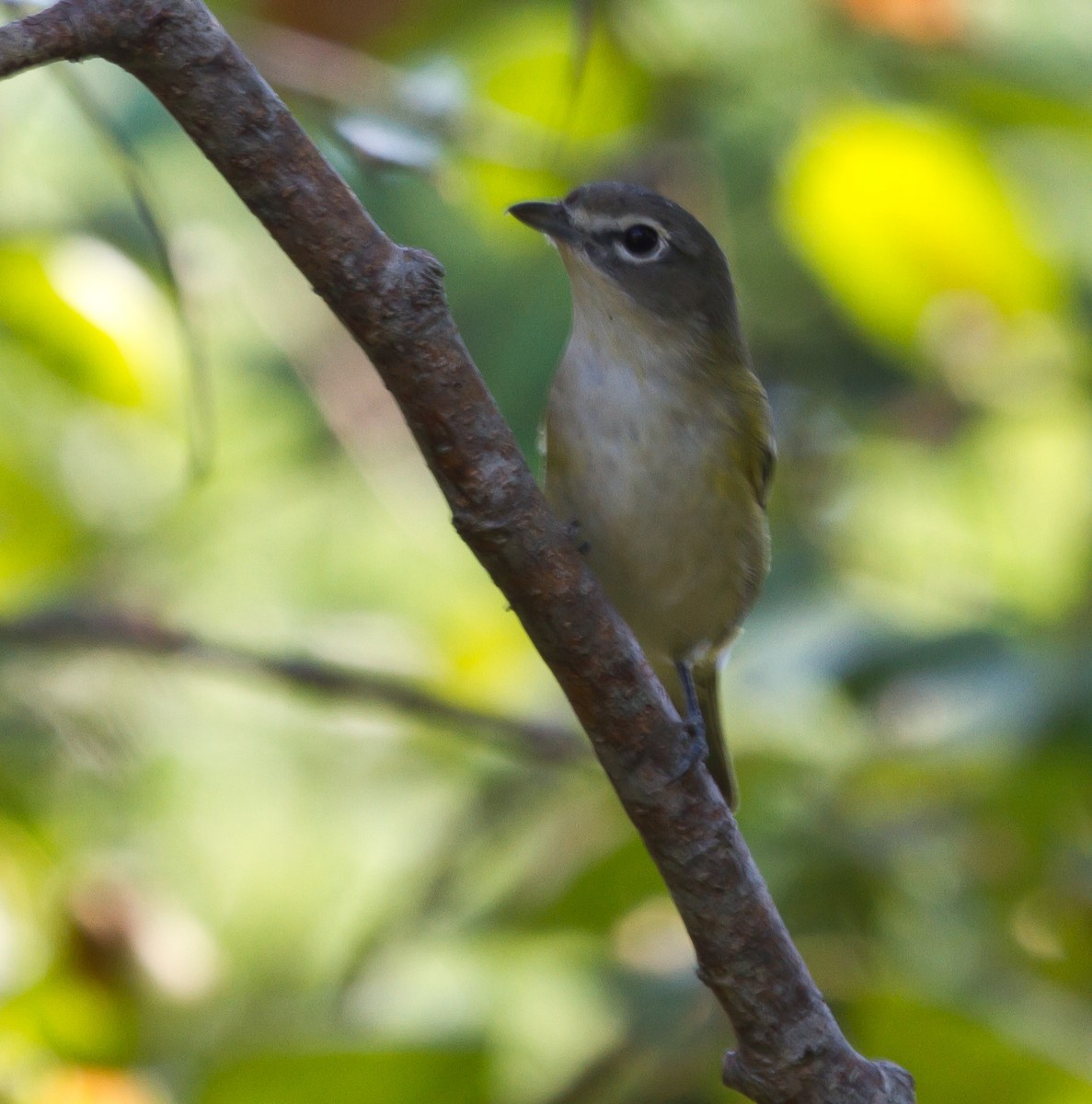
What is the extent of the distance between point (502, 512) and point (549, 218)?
170 centimetres

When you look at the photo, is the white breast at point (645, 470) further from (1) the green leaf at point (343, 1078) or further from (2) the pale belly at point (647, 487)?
(1) the green leaf at point (343, 1078)

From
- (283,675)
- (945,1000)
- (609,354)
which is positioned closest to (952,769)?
(945,1000)

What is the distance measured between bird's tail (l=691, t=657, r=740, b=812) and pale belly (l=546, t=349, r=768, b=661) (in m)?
0.35

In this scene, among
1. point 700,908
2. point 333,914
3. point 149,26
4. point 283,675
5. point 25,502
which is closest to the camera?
point 149,26

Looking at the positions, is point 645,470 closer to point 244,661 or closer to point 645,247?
point 645,247

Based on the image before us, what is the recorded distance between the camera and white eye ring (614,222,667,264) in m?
3.57

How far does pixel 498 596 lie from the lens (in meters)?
5.07

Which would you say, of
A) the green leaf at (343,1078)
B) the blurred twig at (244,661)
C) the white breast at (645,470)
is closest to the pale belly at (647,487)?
the white breast at (645,470)

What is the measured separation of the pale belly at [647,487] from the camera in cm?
334

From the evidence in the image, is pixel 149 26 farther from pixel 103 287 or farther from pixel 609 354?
pixel 609 354

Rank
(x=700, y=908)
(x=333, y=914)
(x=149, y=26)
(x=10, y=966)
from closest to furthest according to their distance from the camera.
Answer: (x=149, y=26)
(x=700, y=908)
(x=10, y=966)
(x=333, y=914)

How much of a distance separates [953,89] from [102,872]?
2.77m

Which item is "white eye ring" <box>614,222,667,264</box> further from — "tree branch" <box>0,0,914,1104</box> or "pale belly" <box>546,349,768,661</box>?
"tree branch" <box>0,0,914,1104</box>

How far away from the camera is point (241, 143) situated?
5.88 feet
